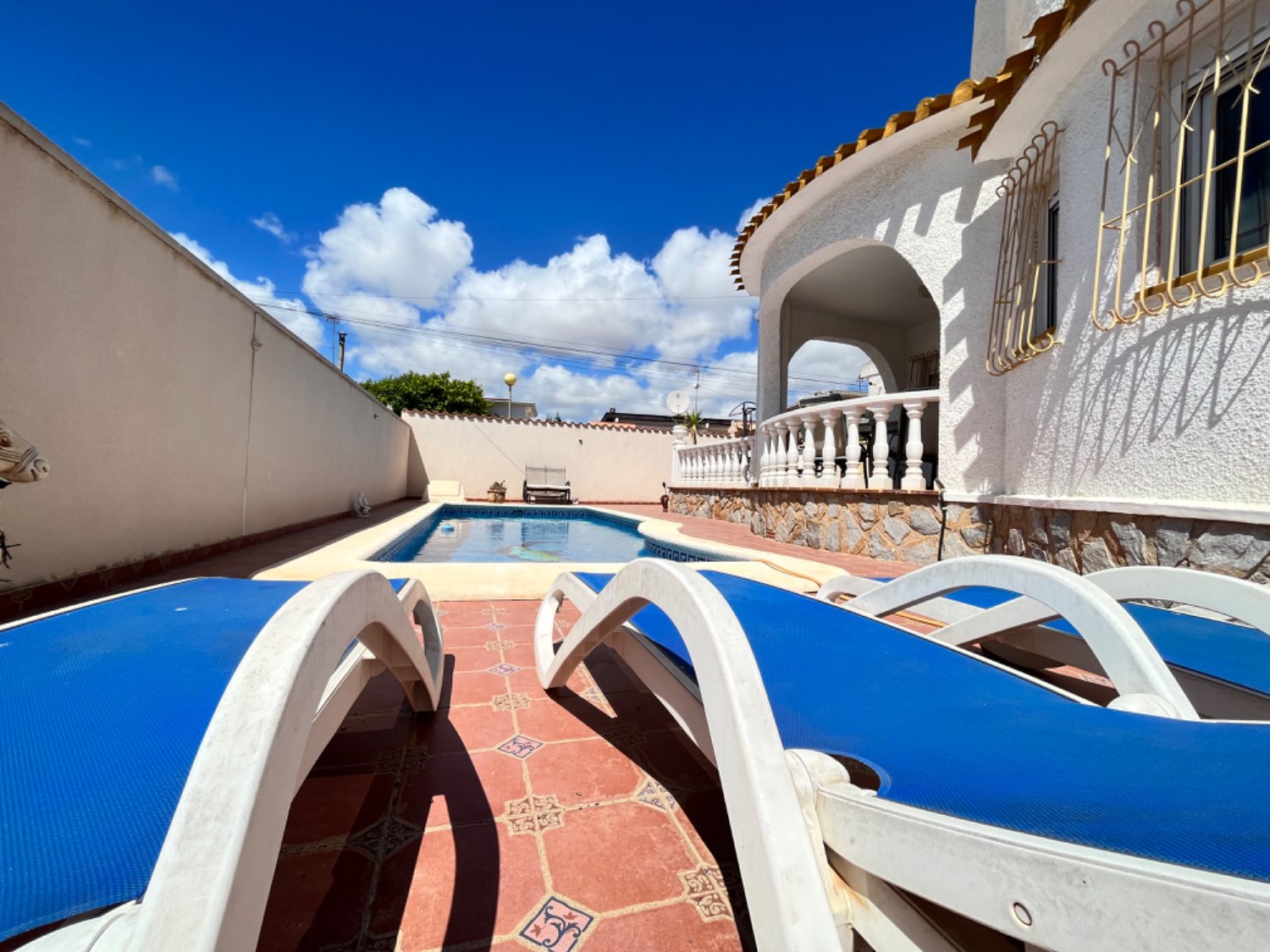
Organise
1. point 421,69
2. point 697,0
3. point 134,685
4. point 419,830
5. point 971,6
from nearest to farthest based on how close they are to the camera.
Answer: point 134,685
point 419,830
point 971,6
point 697,0
point 421,69

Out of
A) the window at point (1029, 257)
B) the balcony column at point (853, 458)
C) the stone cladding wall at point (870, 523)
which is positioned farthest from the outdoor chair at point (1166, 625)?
the balcony column at point (853, 458)

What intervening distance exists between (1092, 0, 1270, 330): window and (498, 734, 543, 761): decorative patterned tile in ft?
12.8

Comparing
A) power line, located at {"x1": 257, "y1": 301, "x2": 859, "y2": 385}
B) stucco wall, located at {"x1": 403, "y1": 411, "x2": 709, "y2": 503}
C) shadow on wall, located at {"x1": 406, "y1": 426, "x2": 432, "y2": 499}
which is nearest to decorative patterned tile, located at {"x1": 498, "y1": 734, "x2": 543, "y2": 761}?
stucco wall, located at {"x1": 403, "y1": 411, "x2": 709, "y2": 503}

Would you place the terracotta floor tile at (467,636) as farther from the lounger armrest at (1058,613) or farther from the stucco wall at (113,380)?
the stucco wall at (113,380)

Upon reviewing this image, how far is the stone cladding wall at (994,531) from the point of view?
8.78ft

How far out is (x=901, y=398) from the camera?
532 cm

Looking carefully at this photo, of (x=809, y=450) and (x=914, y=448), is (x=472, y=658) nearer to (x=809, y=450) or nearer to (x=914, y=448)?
(x=914, y=448)

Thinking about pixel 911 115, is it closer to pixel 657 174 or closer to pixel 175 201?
pixel 657 174

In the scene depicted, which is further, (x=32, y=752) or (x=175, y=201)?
(x=175, y=201)

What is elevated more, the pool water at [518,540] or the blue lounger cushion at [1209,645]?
the blue lounger cushion at [1209,645]

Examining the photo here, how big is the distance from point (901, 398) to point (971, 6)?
4.85 metres

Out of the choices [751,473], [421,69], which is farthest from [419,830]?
[421,69]

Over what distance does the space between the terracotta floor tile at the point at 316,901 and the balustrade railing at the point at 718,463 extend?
716cm

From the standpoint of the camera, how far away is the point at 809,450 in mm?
6250
